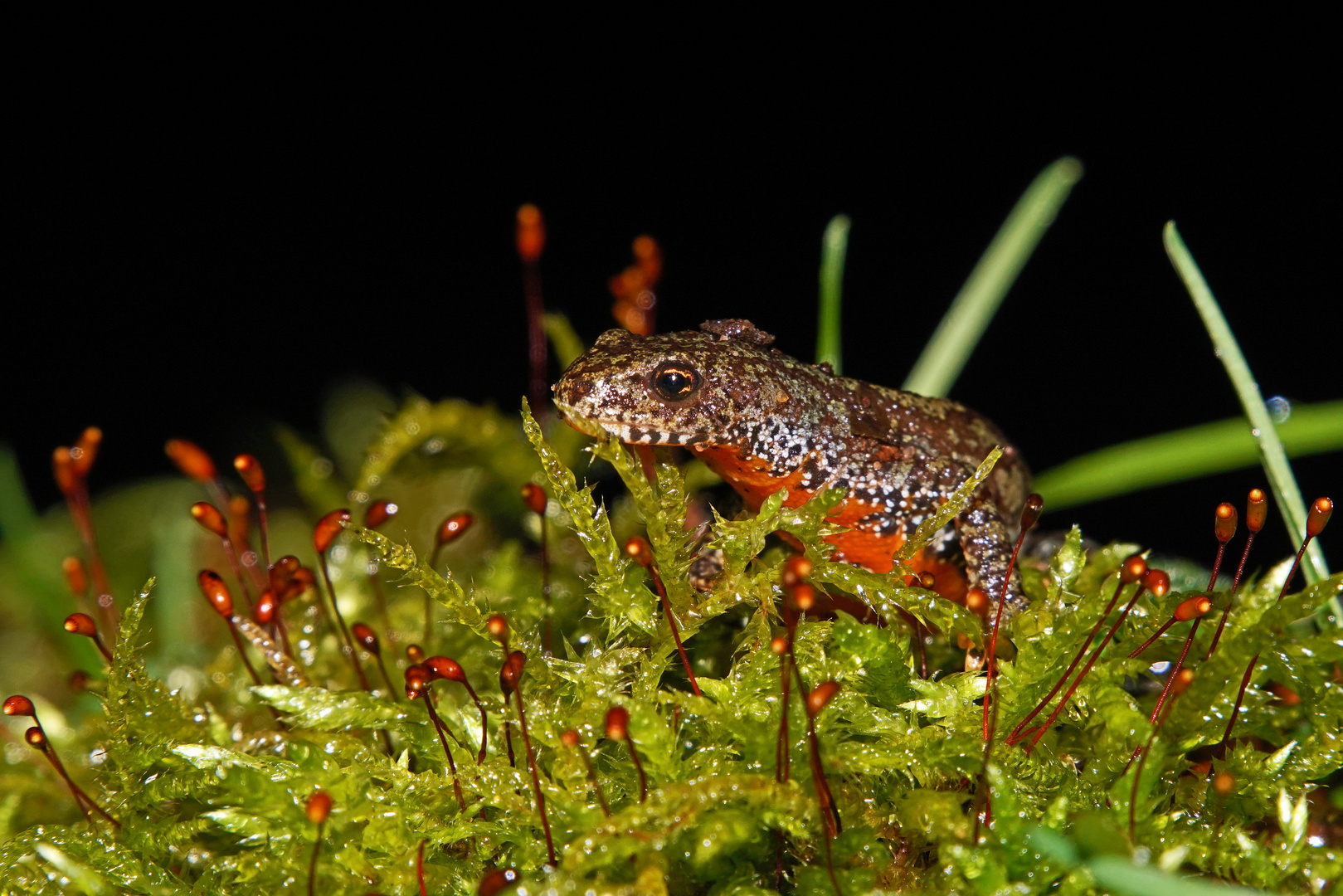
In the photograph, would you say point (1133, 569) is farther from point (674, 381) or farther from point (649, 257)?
point (649, 257)

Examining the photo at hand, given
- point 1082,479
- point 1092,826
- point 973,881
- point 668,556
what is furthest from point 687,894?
point 1082,479

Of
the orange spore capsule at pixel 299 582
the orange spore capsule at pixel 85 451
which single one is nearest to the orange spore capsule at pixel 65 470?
the orange spore capsule at pixel 85 451

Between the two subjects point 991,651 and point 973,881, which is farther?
point 991,651

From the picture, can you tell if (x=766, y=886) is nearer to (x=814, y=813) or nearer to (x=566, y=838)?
(x=814, y=813)

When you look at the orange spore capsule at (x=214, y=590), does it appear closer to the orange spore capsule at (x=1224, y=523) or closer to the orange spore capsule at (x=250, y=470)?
the orange spore capsule at (x=250, y=470)

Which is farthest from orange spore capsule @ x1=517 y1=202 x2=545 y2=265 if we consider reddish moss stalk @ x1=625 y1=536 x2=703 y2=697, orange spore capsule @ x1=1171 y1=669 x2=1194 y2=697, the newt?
orange spore capsule @ x1=1171 y1=669 x2=1194 y2=697

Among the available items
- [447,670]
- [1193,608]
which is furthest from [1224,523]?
[447,670]

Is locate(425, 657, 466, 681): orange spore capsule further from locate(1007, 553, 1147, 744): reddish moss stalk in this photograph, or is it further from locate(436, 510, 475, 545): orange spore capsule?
locate(1007, 553, 1147, 744): reddish moss stalk
